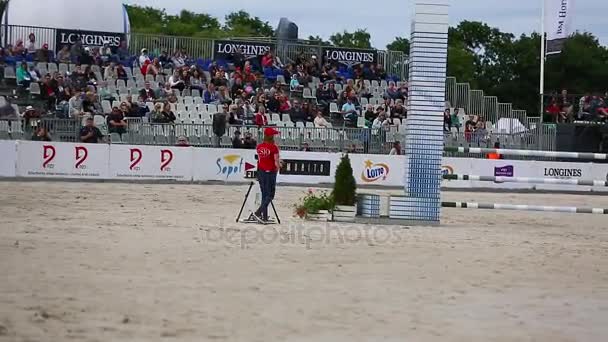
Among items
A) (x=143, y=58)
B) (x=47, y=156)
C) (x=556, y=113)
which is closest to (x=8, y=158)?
(x=47, y=156)

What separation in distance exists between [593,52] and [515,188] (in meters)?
59.1

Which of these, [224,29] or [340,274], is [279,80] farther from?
[224,29]

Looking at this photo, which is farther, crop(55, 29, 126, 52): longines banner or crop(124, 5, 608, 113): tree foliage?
crop(124, 5, 608, 113): tree foliage

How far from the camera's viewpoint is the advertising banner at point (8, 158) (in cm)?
3369

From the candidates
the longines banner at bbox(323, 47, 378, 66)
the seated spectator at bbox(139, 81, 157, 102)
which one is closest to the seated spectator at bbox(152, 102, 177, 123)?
the seated spectator at bbox(139, 81, 157, 102)

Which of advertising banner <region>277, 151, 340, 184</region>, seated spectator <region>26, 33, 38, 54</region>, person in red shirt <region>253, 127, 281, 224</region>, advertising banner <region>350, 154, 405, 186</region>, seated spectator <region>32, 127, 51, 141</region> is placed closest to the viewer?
person in red shirt <region>253, 127, 281, 224</region>

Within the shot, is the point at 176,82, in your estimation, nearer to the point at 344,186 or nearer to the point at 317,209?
the point at 317,209

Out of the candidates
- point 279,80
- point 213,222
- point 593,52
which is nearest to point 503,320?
point 213,222

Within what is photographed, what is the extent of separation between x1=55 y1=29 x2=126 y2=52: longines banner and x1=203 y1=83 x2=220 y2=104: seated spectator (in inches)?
207

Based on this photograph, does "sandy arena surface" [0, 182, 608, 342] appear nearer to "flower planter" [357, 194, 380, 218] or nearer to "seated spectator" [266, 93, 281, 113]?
"flower planter" [357, 194, 380, 218]

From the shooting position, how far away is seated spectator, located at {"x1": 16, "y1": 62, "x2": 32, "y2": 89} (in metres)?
39.1

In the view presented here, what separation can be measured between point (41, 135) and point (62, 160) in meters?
1.18

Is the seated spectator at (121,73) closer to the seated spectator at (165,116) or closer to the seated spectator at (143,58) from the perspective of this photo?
the seated spectator at (143,58)

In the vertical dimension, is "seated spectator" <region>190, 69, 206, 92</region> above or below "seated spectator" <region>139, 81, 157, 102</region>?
above
